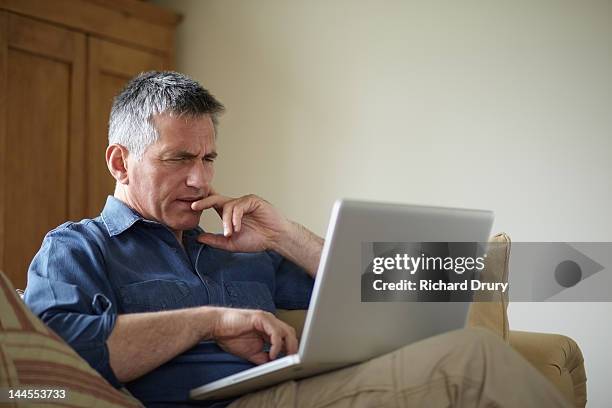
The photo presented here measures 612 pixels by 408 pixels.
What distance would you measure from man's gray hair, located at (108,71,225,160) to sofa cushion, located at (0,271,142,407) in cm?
66

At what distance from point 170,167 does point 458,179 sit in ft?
4.79

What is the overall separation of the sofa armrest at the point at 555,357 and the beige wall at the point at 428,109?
0.84 metres

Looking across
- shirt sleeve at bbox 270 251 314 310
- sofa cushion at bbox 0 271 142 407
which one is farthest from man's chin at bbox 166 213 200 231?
sofa cushion at bbox 0 271 142 407

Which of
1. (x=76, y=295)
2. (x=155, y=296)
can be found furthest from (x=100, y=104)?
(x=76, y=295)

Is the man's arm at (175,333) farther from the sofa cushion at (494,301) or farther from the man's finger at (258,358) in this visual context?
the sofa cushion at (494,301)

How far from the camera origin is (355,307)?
126 centimetres

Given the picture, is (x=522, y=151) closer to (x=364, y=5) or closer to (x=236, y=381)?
(x=364, y=5)

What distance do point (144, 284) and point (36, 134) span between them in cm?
177

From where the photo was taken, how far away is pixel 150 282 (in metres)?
1.63

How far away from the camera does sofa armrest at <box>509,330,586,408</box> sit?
1.80 metres

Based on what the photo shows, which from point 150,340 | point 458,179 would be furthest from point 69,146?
point 150,340

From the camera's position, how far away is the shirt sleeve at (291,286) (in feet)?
6.37

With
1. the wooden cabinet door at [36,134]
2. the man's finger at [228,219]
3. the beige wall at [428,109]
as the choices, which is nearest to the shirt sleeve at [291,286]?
the man's finger at [228,219]

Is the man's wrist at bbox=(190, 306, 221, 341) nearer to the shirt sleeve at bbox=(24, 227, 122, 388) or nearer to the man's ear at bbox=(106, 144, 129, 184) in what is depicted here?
the shirt sleeve at bbox=(24, 227, 122, 388)
